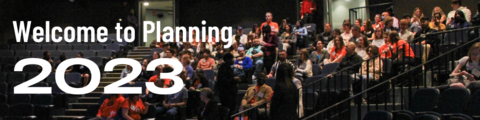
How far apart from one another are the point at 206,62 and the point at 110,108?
2.69 metres

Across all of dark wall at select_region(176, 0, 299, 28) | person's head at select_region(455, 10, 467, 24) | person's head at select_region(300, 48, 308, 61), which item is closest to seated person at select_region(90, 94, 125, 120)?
person's head at select_region(300, 48, 308, 61)

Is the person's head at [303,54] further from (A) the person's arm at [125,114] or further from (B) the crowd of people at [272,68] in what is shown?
(A) the person's arm at [125,114]

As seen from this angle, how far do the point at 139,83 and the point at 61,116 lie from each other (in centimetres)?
189

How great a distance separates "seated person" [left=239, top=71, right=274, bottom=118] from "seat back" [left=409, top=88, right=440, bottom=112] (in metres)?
1.82

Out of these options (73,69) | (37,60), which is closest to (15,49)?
(37,60)

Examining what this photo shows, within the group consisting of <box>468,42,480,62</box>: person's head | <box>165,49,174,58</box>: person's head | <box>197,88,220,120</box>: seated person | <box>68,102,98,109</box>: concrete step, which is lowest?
<box>68,102,98,109</box>: concrete step

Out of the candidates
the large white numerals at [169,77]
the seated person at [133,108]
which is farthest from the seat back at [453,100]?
the seated person at [133,108]

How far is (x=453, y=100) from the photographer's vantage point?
19.5ft

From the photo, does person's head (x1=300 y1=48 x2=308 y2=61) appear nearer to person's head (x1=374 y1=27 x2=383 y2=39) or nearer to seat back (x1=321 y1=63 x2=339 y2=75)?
seat back (x1=321 y1=63 x2=339 y2=75)

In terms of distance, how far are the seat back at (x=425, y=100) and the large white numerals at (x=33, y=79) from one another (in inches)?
292

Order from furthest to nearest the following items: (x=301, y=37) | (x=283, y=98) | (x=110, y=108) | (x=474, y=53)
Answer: (x=301, y=37) → (x=110, y=108) → (x=474, y=53) → (x=283, y=98)

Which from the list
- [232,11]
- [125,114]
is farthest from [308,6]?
[125,114]

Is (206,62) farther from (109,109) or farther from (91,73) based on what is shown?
(91,73)

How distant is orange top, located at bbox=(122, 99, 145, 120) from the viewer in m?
8.28
